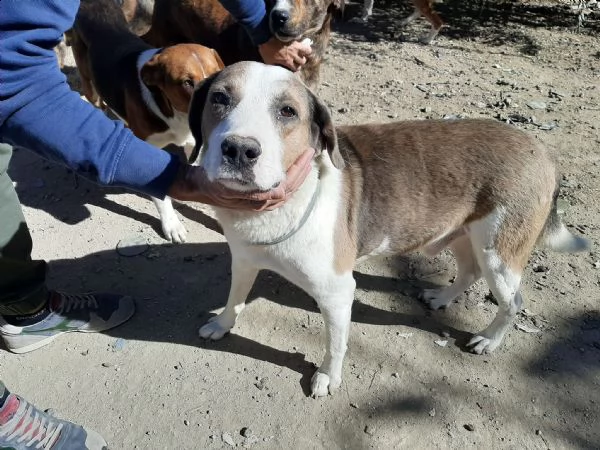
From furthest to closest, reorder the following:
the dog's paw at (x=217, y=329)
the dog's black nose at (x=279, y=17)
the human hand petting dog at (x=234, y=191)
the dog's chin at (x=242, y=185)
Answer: the dog's black nose at (x=279, y=17), the dog's paw at (x=217, y=329), the human hand petting dog at (x=234, y=191), the dog's chin at (x=242, y=185)

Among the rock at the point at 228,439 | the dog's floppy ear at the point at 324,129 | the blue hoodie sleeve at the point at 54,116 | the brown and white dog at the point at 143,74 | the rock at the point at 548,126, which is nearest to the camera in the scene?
the blue hoodie sleeve at the point at 54,116

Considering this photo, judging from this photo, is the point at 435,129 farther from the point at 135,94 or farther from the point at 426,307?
the point at 135,94

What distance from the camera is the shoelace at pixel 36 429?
7.04 ft

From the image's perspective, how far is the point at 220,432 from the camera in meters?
2.38

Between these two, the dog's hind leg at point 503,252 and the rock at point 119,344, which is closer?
the dog's hind leg at point 503,252

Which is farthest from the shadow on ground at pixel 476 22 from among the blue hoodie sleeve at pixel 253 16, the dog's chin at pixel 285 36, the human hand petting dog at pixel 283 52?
the blue hoodie sleeve at pixel 253 16

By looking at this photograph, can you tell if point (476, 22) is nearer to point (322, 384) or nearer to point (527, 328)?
point (527, 328)

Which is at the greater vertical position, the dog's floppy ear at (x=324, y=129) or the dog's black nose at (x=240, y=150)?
the dog's black nose at (x=240, y=150)

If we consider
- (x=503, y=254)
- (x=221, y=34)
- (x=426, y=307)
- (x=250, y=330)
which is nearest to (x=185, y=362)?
(x=250, y=330)

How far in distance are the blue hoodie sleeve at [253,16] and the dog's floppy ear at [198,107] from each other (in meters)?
1.08

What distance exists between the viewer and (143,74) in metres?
3.20

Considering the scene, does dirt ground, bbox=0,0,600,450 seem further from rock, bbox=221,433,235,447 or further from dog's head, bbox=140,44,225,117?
dog's head, bbox=140,44,225,117

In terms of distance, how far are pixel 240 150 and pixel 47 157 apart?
0.84 metres

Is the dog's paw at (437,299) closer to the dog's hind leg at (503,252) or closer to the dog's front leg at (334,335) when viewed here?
the dog's hind leg at (503,252)
